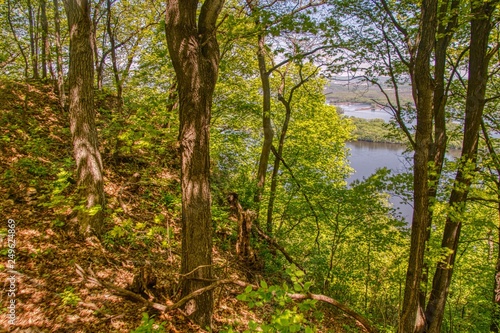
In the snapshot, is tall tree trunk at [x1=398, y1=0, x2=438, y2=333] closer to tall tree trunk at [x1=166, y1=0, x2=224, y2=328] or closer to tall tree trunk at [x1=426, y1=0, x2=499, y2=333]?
tall tree trunk at [x1=426, y1=0, x2=499, y2=333]

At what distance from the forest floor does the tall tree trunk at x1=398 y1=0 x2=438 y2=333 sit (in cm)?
235

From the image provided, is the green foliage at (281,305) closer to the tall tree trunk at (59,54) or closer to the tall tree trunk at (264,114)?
the tall tree trunk at (264,114)

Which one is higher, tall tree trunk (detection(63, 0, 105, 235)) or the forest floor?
tall tree trunk (detection(63, 0, 105, 235))

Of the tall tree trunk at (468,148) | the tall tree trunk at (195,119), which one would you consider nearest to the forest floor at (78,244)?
the tall tree trunk at (195,119)

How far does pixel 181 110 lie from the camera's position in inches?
111

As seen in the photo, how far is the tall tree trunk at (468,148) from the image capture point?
5.45 metres

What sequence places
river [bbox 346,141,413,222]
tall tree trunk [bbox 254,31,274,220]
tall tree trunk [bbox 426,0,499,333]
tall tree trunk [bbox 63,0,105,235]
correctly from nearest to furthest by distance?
tall tree trunk [bbox 63,0,105,235]
tall tree trunk [bbox 426,0,499,333]
tall tree trunk [bbox 254,31,274,220]
river [bbox 346,141,413,222]

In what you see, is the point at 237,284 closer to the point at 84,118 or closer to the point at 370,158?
the point at 84,118

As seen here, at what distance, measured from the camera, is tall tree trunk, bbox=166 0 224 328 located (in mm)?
2688

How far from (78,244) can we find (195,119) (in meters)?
2.94

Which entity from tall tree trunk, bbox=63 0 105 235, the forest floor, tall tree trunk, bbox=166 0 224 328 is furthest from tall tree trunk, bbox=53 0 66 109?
tall tree trunk, bbox=166 0 224 328

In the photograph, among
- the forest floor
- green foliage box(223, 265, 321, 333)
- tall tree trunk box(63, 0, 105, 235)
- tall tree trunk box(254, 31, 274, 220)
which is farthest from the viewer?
tall tree trunk box(254, 31, 274, 220)

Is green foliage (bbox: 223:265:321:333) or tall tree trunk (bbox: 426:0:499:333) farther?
tall tree trunk (bbox: 426:0:499:333)

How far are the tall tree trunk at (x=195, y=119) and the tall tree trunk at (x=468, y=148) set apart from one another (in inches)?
196
